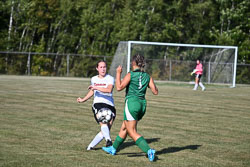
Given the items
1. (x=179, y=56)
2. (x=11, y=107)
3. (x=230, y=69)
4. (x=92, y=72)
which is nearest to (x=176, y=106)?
(x=11, y=107)

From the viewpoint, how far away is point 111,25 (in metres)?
53.1

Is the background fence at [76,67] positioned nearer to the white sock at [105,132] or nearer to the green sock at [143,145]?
the white sock at [105,132]

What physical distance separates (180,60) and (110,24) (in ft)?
44.7

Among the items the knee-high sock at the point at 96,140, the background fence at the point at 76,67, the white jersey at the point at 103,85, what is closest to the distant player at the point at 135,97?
the white jersey at the point at 103,85

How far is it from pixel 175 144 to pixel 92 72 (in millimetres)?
39946

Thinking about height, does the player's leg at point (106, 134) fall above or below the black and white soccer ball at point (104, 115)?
below

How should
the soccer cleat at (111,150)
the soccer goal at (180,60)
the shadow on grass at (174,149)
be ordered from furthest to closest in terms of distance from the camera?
1. the soccer goal at (180,60)
2. the shadow on grass at (174,149)
3. the soccer cleat at (111,150)

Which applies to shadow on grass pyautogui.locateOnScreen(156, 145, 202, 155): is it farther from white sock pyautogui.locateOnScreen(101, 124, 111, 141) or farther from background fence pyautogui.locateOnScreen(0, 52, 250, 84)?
background fence pyautogui.locateOnScreen(0, 52, 250, 84)

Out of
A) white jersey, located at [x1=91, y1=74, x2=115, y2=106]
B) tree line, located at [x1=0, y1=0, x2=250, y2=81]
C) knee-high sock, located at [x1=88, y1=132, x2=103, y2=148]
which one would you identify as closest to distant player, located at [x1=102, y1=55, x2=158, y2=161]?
white jersey, located at [x1=91, y1=74, x2=115, y2=106]

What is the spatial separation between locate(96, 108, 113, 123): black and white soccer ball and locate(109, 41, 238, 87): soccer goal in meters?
24.0

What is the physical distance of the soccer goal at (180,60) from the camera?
35.4m

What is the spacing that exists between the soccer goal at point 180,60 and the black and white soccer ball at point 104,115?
24.0m

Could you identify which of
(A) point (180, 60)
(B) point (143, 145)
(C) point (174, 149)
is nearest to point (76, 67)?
(A) point (180, 60)

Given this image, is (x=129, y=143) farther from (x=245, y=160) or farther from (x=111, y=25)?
(x=111, y=25)
